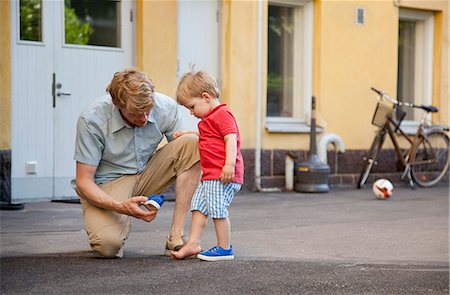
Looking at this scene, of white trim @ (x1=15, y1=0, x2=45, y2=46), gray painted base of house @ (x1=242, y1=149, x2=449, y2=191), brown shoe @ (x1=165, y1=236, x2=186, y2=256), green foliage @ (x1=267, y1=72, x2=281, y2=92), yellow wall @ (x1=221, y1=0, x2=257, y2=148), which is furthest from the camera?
green foliage @ (x1=267, y1=72, x2=281, y2=92)

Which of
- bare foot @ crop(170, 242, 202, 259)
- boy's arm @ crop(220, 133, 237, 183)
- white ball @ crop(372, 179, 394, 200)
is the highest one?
boy's arm @ crop(220, 133, 237, 183)

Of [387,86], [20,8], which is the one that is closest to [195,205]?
[20,8]

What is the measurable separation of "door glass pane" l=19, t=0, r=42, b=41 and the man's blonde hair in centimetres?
446

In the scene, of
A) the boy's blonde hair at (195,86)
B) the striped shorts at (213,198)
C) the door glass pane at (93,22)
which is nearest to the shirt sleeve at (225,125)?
the boy's blonde hair at (195,86)

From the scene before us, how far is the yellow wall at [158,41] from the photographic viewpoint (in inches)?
389

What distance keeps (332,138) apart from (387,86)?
154 centimetres

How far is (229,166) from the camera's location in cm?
513

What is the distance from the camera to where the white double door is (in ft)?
30.0

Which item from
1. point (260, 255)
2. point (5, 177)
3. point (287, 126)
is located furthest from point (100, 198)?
point (287, 126)

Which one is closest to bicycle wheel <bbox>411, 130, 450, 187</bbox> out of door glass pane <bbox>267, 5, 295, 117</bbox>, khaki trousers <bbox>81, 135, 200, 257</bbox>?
door glass pane <bbox>267, 5, 295, 117</bbox>

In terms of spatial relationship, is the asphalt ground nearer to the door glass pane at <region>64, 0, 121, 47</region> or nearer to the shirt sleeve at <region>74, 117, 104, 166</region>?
the shirt sleeve at <region>74, 117, 104, 166</region>

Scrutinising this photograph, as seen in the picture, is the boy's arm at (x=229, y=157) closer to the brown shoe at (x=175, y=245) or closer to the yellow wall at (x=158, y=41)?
the brown shoe at (x=175, y=245)

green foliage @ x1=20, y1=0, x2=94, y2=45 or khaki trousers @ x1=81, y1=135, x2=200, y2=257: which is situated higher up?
green foliage @ x1=20, y1=0, x2=94, y2=45

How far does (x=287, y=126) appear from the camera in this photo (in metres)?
11.4
